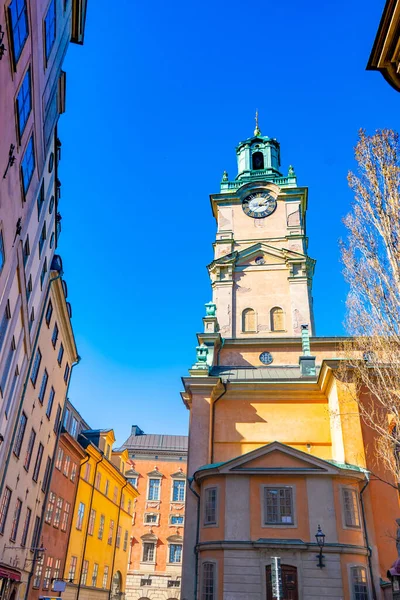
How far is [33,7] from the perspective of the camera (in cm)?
1190

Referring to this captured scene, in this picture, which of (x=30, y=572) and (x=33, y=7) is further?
(x=30, y=572)

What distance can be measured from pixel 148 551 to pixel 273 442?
33406 millimetres

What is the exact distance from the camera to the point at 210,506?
67.7ft

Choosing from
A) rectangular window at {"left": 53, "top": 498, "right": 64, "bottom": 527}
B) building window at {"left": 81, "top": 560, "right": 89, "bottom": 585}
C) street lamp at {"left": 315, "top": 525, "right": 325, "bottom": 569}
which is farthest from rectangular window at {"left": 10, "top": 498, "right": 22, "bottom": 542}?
building window at {"left": 81, "top": 560, "right": 89, "bottom": 585}

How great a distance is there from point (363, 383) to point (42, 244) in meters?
15.7

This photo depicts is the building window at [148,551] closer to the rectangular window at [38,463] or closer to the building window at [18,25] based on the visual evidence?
the rectangular window at [38,463]

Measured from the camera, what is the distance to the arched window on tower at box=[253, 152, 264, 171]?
41875 millimetres

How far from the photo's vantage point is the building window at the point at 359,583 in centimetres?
1784

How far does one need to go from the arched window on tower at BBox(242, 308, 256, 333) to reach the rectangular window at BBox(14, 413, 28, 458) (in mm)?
16332

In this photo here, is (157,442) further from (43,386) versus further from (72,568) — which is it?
(43,386)

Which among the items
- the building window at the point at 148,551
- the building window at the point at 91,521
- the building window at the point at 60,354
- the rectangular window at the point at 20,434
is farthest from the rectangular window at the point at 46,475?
the building window at the point at 148,551

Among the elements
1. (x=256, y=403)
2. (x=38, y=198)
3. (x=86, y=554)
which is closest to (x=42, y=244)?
(x=38, y=198)

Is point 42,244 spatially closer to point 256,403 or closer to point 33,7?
point 33,7

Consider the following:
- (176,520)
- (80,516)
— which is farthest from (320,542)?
(176,520)
